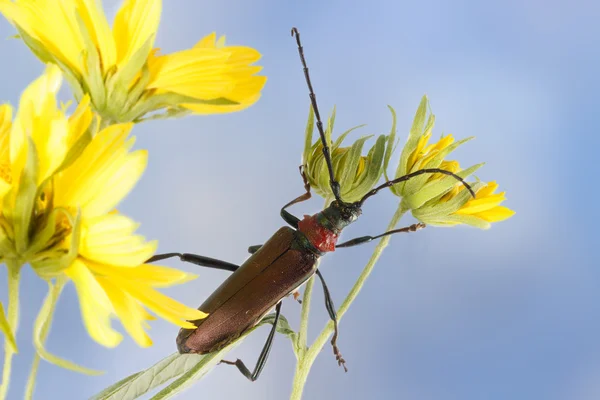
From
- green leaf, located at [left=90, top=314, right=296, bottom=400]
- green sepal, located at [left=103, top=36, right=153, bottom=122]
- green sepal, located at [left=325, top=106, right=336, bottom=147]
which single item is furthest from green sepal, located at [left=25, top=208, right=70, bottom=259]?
green sepal, located at [left=325, top=106, right=336, bottom=147]

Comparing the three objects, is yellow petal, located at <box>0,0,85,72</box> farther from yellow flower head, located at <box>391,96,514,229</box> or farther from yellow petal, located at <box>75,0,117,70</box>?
yellow flower head, located at <box>391,96,514,229</box>

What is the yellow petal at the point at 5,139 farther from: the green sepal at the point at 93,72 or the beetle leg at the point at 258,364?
the beetle leg at the point at 258,364

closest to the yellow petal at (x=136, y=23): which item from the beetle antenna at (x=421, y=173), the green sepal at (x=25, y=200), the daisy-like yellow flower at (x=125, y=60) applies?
the daisy-like yellow flower at (x=125, y=60)

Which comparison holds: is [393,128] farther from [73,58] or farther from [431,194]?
[73,58]

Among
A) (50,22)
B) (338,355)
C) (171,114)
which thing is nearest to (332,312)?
(338,355)

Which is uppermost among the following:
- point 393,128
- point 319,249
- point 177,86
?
point 177,86

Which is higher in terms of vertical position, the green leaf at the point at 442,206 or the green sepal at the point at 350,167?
the green sepal at the point at 350,167

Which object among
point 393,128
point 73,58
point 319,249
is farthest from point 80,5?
point 319,249
